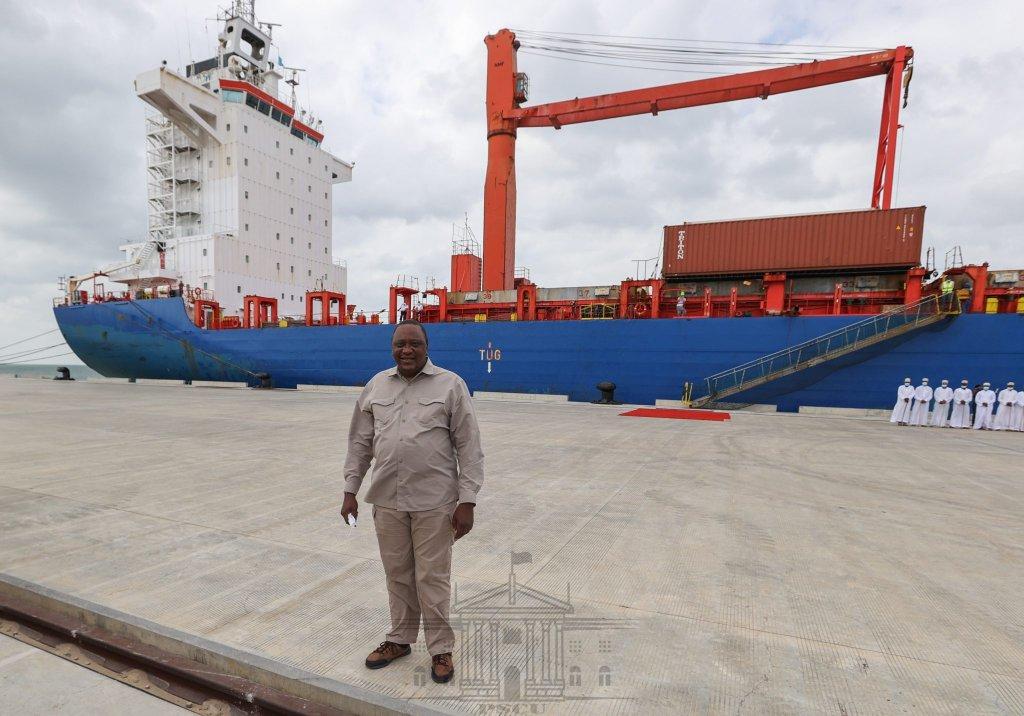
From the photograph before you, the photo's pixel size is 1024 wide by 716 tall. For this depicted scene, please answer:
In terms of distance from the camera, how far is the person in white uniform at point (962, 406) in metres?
11.3

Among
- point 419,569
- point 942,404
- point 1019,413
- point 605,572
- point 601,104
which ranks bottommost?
point 1019,413

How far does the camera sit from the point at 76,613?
7.87 ft

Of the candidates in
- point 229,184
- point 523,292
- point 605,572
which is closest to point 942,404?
point 523,292

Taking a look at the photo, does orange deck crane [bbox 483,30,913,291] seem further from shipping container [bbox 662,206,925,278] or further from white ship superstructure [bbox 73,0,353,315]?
white ship superstructure [bbox 73,0,353,315]

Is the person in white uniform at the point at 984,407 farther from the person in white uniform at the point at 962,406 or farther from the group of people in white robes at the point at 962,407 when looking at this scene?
the person in white uniform at the point at 962,406

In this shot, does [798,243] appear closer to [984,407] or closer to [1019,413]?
[984,407]

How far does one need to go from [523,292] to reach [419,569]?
49.4ft

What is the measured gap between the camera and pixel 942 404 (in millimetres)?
11805

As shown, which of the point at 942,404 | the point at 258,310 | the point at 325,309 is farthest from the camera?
the point at 258,310

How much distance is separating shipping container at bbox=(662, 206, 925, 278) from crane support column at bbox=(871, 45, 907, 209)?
6.64 ft

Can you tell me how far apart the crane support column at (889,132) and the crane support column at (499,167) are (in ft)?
41.2

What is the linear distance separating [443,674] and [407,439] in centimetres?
100

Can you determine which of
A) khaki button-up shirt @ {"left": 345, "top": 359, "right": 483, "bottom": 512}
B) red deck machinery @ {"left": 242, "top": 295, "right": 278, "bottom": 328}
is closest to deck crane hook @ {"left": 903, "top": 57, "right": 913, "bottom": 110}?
khaki button-up shirt @ {"left": 345, "top": 359, "right": 483, "bottom": 512}

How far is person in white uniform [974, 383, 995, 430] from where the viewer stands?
11.3 meters
